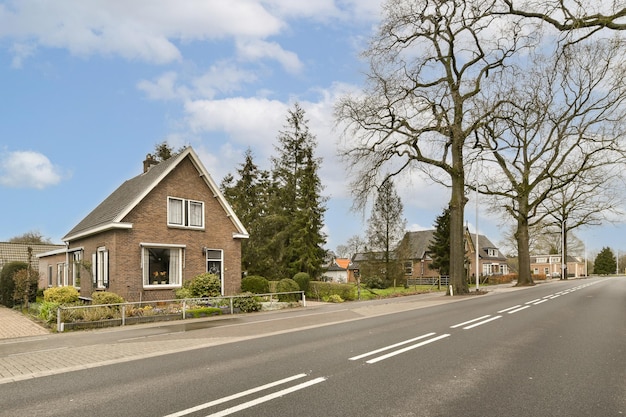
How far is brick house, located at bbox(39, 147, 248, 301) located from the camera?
21.8 metres

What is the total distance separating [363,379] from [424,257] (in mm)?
60511

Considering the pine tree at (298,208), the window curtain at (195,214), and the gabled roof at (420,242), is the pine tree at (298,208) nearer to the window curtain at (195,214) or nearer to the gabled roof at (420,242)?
the window curtain at (195,214)

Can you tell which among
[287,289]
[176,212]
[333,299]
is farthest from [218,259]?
[333,299]

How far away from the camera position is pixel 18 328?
16.5m

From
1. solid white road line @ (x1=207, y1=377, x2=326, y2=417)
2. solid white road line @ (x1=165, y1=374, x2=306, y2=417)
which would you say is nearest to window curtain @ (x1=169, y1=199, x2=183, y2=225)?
solid white road line @ (x1=165, y1=374, x2=306, y2=417)

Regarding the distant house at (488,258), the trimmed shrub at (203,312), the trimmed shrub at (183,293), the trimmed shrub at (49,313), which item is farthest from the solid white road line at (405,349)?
the distant house at (488,258)

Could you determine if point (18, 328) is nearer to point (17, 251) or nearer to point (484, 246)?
point (17, 251)

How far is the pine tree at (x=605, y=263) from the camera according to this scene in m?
119

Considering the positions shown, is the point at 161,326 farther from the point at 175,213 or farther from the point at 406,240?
the point at 406,240

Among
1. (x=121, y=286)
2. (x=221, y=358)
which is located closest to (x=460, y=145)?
(x=121, y=286)

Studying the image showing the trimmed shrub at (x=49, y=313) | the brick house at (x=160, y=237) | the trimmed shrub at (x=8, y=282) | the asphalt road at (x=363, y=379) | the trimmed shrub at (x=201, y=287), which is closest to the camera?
the asphalt road at (x=363, y=379)

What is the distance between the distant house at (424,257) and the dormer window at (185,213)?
26036 mm

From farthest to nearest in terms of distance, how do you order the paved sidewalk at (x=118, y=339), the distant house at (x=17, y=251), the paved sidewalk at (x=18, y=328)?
the distant house at (x=17, y=251), the paved sidewalk at (x=18, y=328), the paved sidewalk at (x=118, y=339)

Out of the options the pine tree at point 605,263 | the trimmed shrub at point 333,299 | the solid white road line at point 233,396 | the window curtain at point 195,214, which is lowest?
the pine tree at point 605,263
